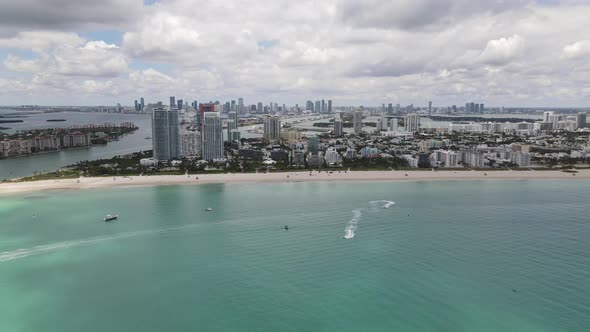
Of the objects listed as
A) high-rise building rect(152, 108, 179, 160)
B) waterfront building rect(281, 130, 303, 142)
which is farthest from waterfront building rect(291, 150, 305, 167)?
waterfront building rect(281, 130, 303, 142)

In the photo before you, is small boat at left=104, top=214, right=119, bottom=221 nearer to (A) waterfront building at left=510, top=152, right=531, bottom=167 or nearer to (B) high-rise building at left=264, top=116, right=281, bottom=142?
(A) waterfront building at left=510, top=152, right=531, bottom=167

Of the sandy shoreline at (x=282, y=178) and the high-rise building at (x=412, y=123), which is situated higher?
the high-rise building at (x=412, y=123)

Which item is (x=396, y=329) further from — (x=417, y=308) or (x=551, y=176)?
(x=551, y=176)

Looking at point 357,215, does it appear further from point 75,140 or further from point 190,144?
point 75,140

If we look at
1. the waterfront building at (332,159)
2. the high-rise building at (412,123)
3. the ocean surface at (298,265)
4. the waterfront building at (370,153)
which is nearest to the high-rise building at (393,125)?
the high-rise building at (412,123)

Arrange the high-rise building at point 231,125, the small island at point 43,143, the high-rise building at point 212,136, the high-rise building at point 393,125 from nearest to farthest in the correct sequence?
the high-rise building at point 212,136 < the small island at point 43,143 < the high-rise building at point 231,125 < the high-rise building at point 393,125

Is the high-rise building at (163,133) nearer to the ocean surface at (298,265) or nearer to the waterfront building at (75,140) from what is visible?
the ocean surface at (298,265)

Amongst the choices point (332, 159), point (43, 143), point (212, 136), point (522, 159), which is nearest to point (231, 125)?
point (212, 136)
